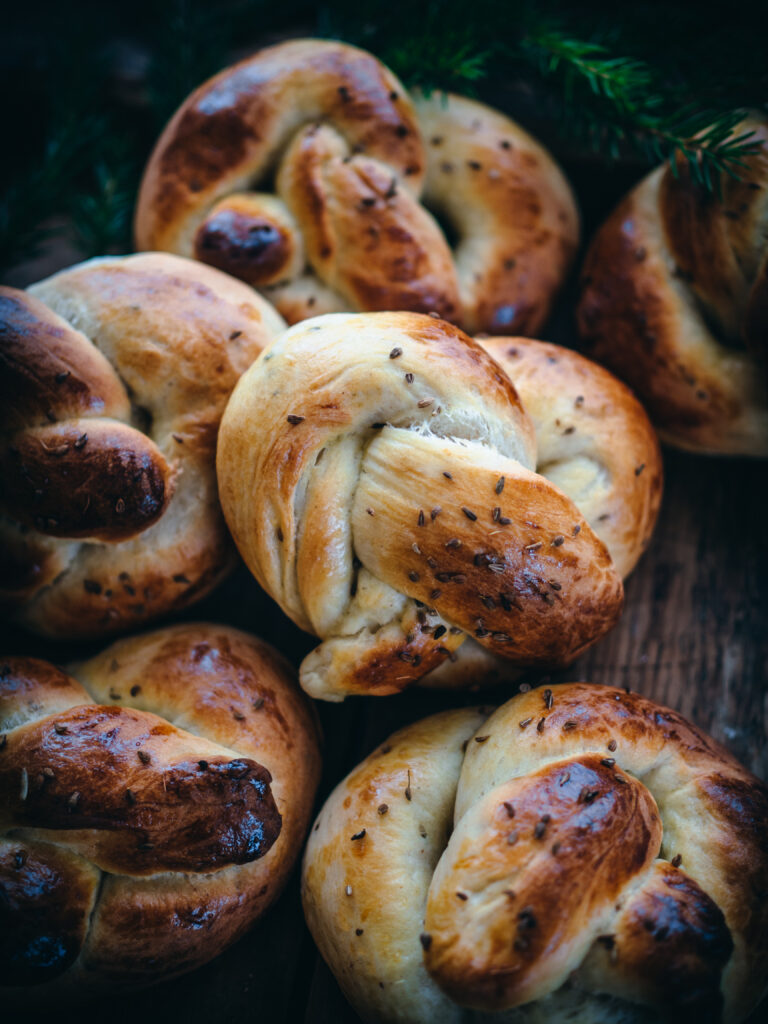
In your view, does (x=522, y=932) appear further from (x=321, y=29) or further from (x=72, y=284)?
(x=321, y=29)

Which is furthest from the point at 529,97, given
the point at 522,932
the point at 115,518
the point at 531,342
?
the point at 522,932

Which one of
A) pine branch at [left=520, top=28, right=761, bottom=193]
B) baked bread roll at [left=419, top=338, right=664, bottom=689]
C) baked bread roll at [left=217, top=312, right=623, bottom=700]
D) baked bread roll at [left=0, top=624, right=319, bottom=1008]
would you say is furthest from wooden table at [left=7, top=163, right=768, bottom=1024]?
pine branch at [left=520, top=28, right=761, bottom=193]

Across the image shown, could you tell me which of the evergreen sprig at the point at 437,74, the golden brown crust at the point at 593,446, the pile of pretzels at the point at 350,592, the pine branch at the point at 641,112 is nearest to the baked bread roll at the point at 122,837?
the pile of pretzels at the point at 350,592

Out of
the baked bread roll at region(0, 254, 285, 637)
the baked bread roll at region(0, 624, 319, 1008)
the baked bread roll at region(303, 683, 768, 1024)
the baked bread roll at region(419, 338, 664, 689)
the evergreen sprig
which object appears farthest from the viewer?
the evergreen sprig

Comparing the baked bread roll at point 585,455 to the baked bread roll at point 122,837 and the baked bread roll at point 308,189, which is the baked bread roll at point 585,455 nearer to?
the baked bread roll at point 308,189

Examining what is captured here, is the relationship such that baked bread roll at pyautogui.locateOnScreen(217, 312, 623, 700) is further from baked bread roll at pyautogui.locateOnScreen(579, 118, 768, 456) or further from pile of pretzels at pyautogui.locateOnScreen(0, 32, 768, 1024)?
baked bread roll at pyautogui.locateOnScreen(579, 118, 768, 456)

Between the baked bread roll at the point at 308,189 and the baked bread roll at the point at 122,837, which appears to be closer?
the baked bread roll at the point at 122,837
